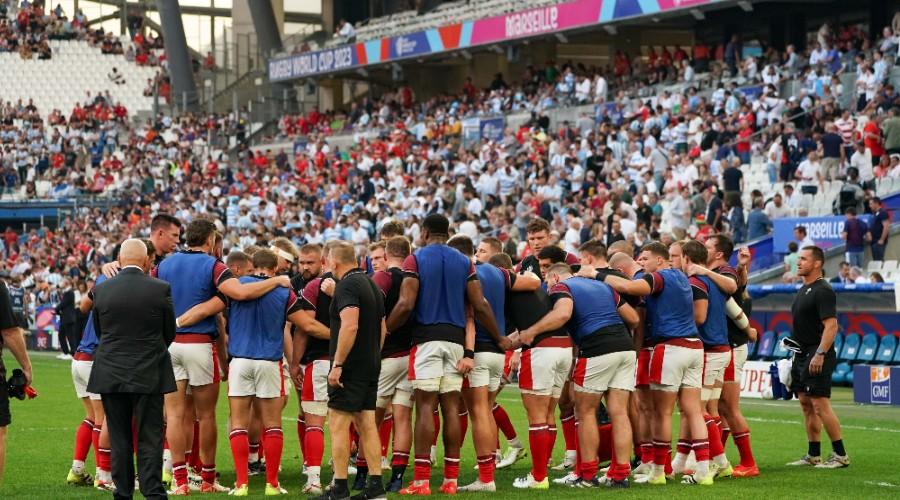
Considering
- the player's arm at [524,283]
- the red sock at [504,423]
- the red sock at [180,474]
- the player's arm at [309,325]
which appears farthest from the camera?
the red sock at [504,423]

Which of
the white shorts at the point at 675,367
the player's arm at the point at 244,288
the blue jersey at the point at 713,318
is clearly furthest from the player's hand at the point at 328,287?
the blue jersey at the point at 713,318

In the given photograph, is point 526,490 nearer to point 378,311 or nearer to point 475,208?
point 378,311

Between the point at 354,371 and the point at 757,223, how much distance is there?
16.5 m

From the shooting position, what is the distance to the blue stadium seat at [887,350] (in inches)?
850

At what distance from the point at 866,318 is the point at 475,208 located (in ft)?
39.8

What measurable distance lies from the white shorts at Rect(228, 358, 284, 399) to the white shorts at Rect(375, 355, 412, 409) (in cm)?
86

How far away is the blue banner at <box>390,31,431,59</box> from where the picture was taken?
45.8 m

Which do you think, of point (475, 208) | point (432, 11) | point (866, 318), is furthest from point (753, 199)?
point (432, 11)

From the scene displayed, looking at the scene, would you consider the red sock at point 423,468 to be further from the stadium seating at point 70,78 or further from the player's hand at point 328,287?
the stadium seating at point 70,78

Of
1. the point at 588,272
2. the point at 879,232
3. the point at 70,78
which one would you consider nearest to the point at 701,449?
the point at 588,272

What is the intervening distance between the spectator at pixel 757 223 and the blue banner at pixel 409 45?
21.4m

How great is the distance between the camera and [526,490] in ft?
37.1

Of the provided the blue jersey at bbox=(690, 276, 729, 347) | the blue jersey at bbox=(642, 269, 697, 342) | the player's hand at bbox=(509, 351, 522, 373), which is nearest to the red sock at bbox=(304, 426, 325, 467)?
the player's hand at bbox=(509, 351, 522, 373)

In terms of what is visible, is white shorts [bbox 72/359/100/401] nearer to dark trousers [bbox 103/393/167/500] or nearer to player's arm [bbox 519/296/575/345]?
dark trousers [bbox 103/393/167/500]
